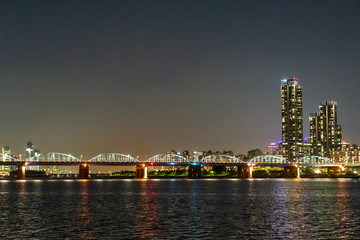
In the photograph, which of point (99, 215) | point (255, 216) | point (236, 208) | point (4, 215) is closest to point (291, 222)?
point (255, 216)

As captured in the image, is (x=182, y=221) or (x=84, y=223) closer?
(x=84, y=223)

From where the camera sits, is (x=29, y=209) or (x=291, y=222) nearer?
(x=291, y=222)

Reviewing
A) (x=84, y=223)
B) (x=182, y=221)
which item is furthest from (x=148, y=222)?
(x=84, y=223)

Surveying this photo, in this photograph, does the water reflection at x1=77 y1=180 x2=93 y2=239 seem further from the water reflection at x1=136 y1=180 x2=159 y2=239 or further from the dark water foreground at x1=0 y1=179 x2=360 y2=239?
the water reflection at x1=136 y1=180 x2=159 y2=239

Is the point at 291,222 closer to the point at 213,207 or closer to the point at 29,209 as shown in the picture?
the point at 213,207

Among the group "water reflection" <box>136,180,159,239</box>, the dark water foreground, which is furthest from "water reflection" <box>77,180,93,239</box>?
"water reflection" <box>136,180,159,239</box>

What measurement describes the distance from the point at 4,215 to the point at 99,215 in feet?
37.2

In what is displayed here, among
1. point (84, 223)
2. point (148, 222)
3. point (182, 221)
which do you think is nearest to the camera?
point (84, 223)

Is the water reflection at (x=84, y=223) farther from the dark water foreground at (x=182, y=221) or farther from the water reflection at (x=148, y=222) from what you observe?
the water reflection at (x=148, y=222)

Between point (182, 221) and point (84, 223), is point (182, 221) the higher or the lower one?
the lower one

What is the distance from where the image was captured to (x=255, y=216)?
201 ft

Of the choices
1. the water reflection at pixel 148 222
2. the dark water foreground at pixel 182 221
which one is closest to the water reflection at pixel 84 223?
the dark water foreground at pixel 182 221

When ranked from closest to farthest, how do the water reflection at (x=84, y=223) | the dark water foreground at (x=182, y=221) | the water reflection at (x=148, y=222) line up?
the water reflection at (x=84, y=223) → the dark water foreground at (x=182, y=221) → the water reflection at (x=148, y=222)

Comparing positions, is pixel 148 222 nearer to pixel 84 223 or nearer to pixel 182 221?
pixel 182 221
